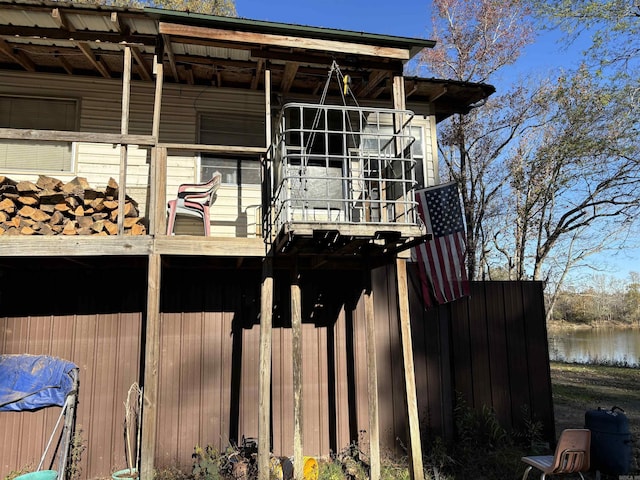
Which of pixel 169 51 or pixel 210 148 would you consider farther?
pixel 169 51

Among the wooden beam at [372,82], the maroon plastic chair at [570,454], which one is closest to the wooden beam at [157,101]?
the wooden beam at [372,82]

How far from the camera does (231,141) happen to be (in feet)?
23.6

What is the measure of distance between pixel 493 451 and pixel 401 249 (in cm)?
332

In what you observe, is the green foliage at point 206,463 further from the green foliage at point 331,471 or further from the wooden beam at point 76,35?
the wooden beam at point 76,35

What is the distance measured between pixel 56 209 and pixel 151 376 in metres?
2.54

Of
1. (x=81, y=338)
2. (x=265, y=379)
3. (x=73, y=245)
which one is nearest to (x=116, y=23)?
(x=73, y=245)

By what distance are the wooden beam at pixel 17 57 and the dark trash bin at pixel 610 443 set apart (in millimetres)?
8676

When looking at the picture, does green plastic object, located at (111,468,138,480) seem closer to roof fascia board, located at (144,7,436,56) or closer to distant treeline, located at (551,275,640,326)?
roof fascia board, located at (144,7,436,56)

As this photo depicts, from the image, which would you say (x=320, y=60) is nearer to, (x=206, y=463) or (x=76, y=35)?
(x=76, y=35)

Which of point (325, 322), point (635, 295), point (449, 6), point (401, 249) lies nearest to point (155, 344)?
point (325, 322)

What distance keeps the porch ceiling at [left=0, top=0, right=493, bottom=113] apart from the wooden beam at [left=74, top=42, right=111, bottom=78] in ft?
0.04

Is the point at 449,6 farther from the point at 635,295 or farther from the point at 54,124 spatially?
the point at 635,295

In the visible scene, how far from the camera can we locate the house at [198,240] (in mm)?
4992

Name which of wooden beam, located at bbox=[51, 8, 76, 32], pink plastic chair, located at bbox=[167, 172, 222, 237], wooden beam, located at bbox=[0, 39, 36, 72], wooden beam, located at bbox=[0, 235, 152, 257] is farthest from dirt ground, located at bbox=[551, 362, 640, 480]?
wooden beam, located at bbox=[0, 39, 36, 72]
